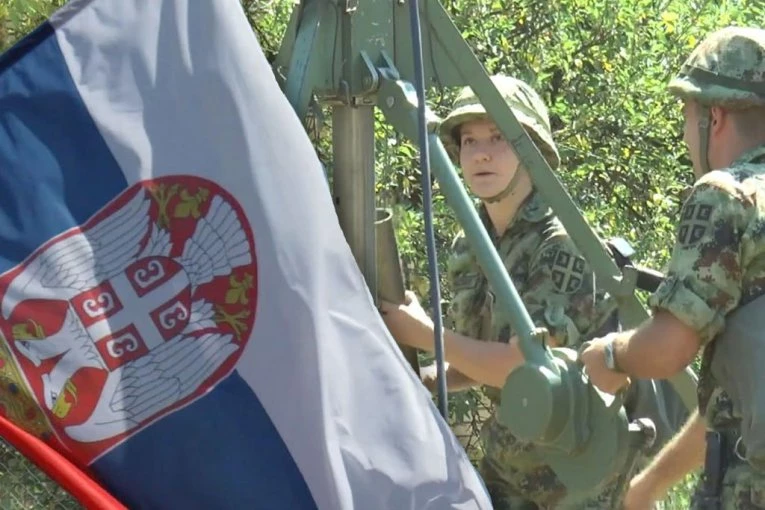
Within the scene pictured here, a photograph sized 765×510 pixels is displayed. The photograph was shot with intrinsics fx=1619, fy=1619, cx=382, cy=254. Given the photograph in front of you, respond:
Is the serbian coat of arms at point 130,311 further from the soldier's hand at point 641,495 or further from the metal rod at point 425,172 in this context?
the soldier's hand at point 641,495

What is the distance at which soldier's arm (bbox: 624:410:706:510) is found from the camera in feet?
13.0

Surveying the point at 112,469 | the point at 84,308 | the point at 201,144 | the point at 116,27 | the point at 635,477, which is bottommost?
the point at 635,477

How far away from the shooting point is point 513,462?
4.34 metres

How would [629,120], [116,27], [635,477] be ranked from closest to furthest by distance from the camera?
[116,27] → [635,477] → [629,120]

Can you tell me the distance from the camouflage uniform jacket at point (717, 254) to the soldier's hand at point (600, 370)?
18 cm

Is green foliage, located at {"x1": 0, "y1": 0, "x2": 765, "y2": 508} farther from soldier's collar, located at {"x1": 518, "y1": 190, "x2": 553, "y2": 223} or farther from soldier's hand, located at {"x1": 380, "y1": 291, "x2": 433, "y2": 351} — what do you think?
soldier's hand, located at {"x1": 380, "y1": 291, "x2": 433, "y2": 351}

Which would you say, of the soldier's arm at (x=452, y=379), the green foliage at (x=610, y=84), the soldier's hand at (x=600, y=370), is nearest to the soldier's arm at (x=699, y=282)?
the soldier's hand at (x=600, y=370)

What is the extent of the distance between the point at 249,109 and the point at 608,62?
4.45 m

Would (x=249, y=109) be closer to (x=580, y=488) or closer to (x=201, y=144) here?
(x=201, y=144)

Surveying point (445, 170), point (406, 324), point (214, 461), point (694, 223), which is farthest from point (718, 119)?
point (214, 461)

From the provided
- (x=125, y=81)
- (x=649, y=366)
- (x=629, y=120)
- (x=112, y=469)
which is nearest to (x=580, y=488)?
(x=649, y=366)

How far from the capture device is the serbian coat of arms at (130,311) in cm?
348

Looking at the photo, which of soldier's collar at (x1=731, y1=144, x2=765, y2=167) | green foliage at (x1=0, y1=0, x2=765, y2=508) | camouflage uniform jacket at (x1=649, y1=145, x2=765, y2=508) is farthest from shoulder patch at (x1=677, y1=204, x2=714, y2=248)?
green foliage at (x1=0, y1=0, x2=765, y2=508)

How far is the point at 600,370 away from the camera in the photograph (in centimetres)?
362
